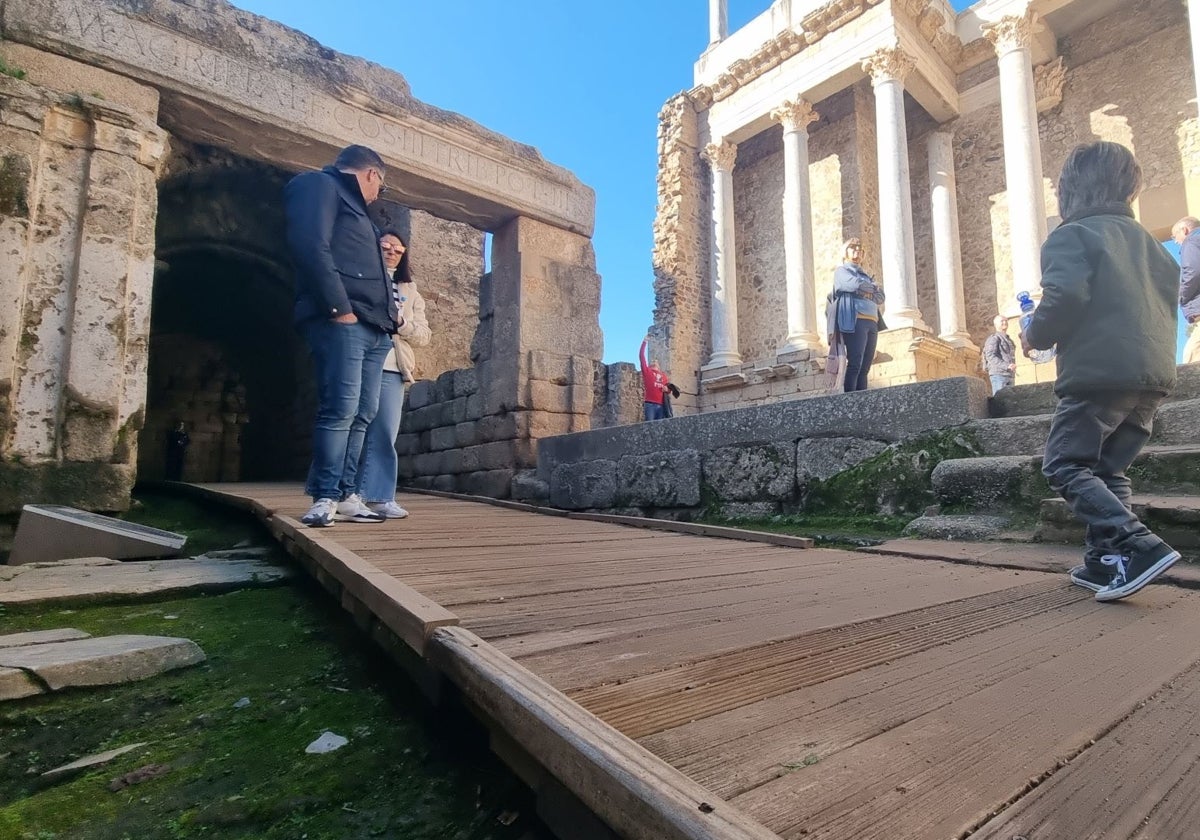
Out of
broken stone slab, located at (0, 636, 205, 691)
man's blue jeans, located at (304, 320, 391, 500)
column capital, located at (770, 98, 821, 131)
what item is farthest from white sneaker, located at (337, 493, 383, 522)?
column capital, located at (770, 98, 821, 131)

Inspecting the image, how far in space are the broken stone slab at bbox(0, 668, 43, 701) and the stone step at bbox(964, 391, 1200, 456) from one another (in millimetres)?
3789

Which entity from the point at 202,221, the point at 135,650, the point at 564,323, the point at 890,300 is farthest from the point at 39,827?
the point at 890,300

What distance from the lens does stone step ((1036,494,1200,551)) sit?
7.91ft

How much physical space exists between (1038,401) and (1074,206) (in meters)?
1.49

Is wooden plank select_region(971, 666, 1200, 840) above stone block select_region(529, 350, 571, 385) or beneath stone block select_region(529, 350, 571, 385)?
beneath

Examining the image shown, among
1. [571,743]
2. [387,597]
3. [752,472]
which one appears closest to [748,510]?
[752,472]

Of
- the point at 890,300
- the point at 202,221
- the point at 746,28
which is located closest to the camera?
the point at 202,221

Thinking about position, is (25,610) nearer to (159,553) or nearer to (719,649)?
(159,553)

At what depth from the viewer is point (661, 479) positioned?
4.66m

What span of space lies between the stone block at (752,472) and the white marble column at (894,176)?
418 inches

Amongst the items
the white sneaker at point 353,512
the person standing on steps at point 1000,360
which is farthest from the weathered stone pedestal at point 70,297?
the person standing on steps at point 1000,360

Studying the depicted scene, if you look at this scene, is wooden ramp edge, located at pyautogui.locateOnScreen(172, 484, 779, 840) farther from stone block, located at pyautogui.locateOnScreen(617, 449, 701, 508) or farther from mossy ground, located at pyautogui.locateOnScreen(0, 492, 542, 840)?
stone block, located at pyautogui.locateOnScreen(617, 449, 701, 508)

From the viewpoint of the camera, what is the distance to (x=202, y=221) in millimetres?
8289

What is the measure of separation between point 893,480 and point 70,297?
5.07 meters
